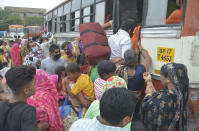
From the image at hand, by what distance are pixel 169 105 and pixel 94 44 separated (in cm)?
202

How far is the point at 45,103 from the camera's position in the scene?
74.7 inches

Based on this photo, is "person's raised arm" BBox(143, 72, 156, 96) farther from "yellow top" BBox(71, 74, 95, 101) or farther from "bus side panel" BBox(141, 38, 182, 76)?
"yellow top" BBox(71, 74, 95, 101)

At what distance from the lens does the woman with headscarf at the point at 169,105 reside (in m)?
1.80

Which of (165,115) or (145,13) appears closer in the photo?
(165,115)

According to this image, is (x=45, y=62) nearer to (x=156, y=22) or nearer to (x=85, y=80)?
(x=85, y=80)

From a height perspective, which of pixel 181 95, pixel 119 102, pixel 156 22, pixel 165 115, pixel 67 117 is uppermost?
pixel 156 22

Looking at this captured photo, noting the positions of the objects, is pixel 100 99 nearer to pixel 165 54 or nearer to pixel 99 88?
pixel 99 88

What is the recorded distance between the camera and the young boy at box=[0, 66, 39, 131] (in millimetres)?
1402

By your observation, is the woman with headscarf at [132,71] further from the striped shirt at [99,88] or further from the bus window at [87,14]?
the bus window at [87,14]

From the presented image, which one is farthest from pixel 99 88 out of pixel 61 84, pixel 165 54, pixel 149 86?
pixel 165 54

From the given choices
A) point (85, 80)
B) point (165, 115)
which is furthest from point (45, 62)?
point (165, 115)

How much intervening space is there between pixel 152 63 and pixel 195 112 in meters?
0.96

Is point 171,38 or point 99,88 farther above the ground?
point 171,38

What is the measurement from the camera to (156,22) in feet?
9.53
